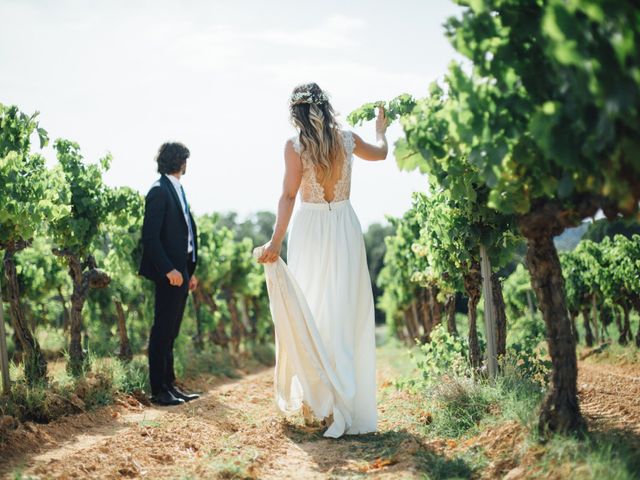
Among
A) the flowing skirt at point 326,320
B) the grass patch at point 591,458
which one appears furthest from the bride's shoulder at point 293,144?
the grass patch at point 591,458

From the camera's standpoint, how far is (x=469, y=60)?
3318 millimetres

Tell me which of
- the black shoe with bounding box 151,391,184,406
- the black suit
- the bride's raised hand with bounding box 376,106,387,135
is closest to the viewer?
the bride's raised hand with bounding box 376,106,387,135

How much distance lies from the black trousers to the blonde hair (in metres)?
2.46

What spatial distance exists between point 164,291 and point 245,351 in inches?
345

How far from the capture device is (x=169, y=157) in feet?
22.0

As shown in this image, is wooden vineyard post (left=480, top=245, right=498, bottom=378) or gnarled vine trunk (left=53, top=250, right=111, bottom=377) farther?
gnarled vine trunk (left=53, top=250, right=111, bottom=377)

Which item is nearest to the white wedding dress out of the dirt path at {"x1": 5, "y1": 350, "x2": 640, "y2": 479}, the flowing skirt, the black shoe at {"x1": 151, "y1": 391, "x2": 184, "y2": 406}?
the flowing skirt

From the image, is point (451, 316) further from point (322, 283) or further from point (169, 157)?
point (169, 157)

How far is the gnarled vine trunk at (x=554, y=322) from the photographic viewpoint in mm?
3627

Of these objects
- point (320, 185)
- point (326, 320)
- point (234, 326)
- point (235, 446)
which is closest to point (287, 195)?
point (320, 185)

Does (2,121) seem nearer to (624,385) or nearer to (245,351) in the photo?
(624,385)

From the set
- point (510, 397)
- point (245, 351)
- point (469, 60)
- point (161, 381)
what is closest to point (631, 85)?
point (469, 60)

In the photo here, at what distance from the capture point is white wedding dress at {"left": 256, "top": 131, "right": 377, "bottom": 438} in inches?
193

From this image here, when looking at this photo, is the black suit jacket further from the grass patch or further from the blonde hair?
the grass patch
